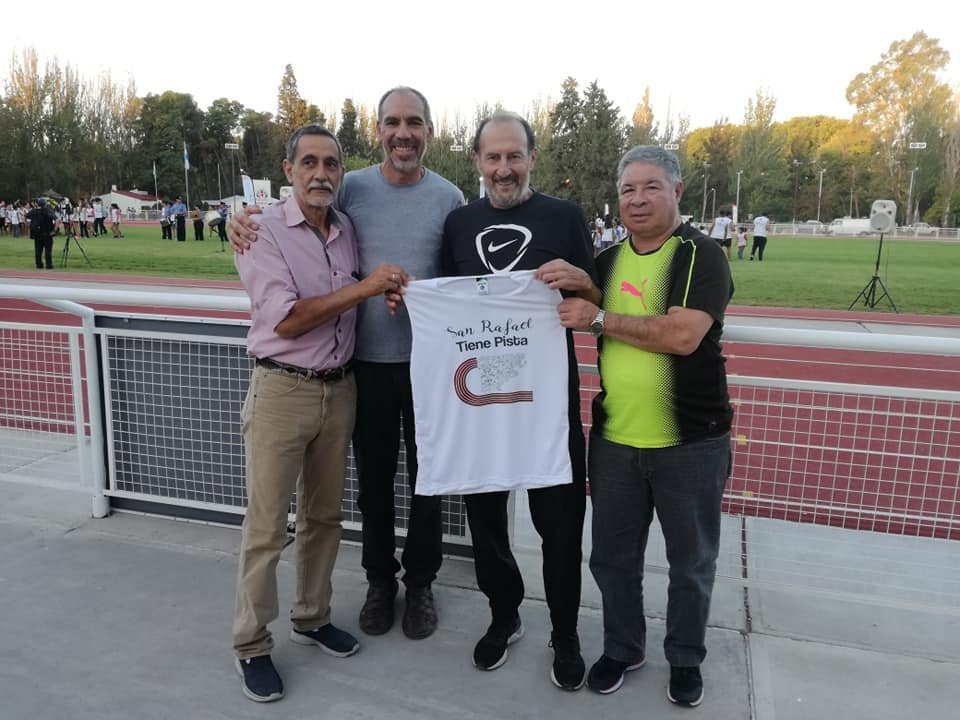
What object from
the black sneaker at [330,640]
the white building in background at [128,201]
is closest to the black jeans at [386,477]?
the black sneaker at [330,640]

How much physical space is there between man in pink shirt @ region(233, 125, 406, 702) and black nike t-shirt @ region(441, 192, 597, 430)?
1.20 ft

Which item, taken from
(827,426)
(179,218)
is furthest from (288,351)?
(179,218)

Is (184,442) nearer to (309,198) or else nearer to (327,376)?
(327,376)

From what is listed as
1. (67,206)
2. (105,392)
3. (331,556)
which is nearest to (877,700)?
(331,556)

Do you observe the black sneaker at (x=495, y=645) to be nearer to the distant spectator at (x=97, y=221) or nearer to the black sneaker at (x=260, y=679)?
the black sneaker at (x=260, y=679)

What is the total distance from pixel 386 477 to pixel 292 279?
1.06 m

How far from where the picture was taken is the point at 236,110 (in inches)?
3851

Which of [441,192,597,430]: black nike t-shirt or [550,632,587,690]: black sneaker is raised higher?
[441,192,597,430]: black nike t-shirt

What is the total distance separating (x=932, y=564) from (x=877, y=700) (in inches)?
49.4

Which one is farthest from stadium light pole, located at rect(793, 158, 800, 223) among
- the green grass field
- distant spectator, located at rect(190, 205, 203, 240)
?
distant spectator, located at rect(190, 205, 203, 240)

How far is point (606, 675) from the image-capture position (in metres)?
2.92

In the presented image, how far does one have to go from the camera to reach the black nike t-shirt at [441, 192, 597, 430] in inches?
114

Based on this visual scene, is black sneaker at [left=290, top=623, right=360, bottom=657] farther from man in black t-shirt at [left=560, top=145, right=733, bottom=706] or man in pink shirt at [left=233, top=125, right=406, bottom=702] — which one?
man in black t-shirt at [left=560, top=145, right=733, bottom=706]

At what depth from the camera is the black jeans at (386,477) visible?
324 centimetres
